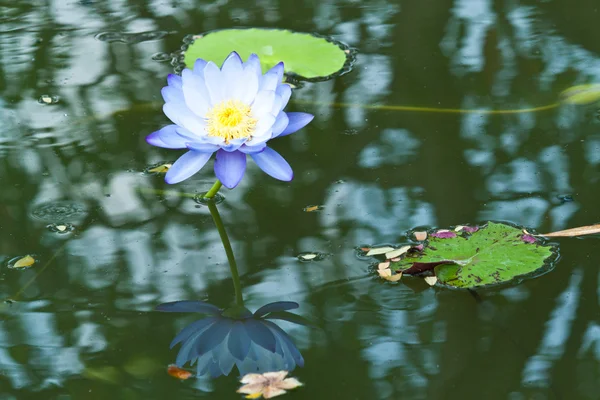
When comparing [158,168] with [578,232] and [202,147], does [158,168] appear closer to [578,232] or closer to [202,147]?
[202,147]

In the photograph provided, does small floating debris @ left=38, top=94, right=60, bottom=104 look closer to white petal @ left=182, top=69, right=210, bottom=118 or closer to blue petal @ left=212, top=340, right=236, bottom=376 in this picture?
white petal @ left=182, top=69, right=210, bottom=118

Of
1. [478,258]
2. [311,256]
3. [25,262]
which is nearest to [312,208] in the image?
[311,256]

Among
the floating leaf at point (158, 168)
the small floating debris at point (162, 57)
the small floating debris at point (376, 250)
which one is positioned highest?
the small floating debris at point (162, 57)

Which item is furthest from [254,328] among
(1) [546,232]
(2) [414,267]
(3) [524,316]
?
(1) [546,232]

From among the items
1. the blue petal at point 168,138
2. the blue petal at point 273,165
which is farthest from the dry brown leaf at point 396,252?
the blue petal at point 168,138

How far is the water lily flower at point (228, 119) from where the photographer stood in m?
1.57

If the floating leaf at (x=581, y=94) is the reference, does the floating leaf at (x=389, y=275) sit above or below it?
below

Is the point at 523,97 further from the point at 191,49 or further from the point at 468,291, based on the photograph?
the point at 191,49

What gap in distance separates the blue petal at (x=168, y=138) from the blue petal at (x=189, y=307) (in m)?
0.31

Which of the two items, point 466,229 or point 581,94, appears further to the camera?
point 581,94

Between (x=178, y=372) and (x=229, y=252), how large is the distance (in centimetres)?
35

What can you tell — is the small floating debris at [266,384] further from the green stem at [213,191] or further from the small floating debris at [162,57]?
the small floating debris at [162,57]

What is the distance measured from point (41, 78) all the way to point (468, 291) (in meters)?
1.47

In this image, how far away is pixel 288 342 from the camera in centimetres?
141
